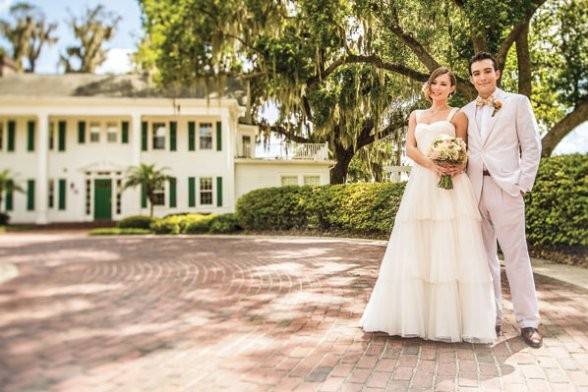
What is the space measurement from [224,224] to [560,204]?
12.7 metres

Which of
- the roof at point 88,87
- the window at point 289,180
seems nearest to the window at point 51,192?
the roof at point 88,87

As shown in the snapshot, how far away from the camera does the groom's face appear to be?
12.8ft

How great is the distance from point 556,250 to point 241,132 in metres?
20.0

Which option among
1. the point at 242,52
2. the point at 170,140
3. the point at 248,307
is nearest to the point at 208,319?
the point at 248,307

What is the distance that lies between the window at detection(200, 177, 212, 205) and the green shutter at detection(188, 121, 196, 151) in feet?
5.55

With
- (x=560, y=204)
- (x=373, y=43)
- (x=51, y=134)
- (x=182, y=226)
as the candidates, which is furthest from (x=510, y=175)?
(x=51, y=134)

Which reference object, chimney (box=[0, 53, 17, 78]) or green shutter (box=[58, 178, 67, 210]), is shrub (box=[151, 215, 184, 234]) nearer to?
green shutter (box=[58, 178, 67, 210])

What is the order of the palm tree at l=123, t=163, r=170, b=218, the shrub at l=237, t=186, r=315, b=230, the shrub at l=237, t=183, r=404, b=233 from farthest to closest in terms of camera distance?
the palm tree at l=123, t=163, r=170, b=218, the shrub at l=237, t=186, r=315, b=230, the shrub at l=237, t=183, r=404, b=233

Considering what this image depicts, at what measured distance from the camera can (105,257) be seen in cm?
991

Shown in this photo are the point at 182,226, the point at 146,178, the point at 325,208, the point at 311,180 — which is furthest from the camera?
the point at 311,180

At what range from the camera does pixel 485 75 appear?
3.93m

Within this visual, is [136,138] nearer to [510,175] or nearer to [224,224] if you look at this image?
[224,224]

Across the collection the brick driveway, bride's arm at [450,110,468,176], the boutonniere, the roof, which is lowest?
the brick driveway

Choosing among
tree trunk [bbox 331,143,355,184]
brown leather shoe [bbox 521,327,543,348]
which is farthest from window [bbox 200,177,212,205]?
brown leather shoe [bbox 521,327,543,348]
